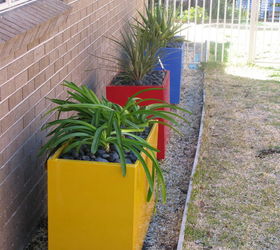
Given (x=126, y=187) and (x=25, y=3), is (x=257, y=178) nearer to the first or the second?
(x=126, y=187)

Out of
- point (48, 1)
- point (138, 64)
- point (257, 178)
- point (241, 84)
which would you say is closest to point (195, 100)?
point (241, 84)

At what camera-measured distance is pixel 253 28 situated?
969 cm

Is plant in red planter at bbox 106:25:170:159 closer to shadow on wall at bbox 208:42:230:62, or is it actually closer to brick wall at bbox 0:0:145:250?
brick wall at bbox 0:0:145:250

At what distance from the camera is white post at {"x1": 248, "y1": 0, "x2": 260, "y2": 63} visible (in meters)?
9.55

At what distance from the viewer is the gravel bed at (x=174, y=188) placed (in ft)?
12.2

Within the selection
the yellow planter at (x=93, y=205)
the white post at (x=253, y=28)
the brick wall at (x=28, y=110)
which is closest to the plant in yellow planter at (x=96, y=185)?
the yellow planter at (x=93, y=205)

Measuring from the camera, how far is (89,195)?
3.13 meters

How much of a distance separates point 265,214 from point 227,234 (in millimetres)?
456

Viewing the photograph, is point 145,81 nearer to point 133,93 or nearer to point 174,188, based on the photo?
point 133,93

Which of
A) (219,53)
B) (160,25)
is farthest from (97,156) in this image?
(219,53)

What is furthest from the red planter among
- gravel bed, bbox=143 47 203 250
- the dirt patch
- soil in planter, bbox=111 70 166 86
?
the dirt patch

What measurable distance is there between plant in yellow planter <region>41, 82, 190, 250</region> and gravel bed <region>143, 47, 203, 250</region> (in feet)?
1.36

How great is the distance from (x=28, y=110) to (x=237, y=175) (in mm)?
2182

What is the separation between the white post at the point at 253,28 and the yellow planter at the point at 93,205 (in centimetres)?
693
